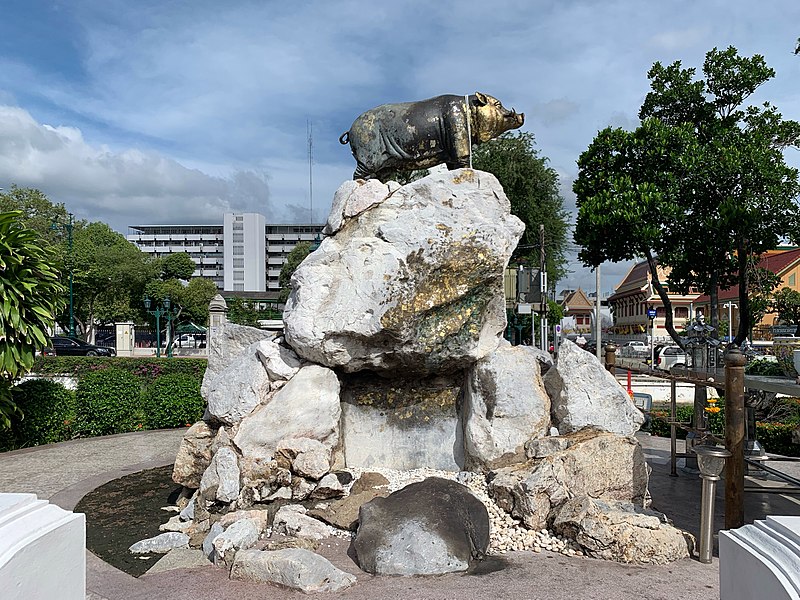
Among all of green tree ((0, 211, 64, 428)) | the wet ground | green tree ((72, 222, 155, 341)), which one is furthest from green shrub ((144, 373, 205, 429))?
green tree ((72, 222, 155, 341))

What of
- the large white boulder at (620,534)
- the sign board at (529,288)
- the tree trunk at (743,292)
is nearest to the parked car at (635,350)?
the sign board at (529,288)

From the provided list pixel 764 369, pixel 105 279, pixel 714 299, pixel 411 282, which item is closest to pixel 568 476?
pixel 411 282

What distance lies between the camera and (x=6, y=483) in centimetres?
938

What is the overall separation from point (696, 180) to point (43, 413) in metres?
14.2

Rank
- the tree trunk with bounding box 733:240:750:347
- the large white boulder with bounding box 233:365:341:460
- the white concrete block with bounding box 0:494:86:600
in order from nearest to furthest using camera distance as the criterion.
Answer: the white concrete block with bounding box 0:494:86:600 → the large white boulder with bounding box 233:365:341:460 → the tree trunk with bounding box 733:240:750:347

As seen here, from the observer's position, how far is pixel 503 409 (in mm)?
7902

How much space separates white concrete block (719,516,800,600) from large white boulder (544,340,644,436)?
16.6 ft

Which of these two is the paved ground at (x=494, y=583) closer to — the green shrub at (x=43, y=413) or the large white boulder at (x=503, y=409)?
the large white boulder at (x=503, y=409)

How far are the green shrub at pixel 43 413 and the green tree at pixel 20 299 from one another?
0.67m

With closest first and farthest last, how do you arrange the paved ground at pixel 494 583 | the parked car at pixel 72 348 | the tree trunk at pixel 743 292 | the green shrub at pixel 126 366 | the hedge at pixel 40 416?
the paved ground at pixel 494 583, the hedge at pixel 40 416, the tree trunk at pixel 743 292, the green shrub at pixel 126 366, the parked car at pixel 72 348

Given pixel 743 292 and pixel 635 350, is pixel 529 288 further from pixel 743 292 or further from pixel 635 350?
pixel 635 350

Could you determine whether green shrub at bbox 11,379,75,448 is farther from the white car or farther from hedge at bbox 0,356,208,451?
the white car

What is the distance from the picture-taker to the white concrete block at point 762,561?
221 cm

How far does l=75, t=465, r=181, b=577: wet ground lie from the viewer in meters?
6.44
